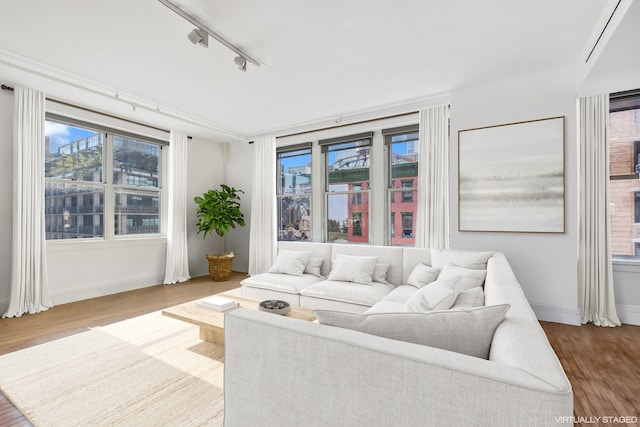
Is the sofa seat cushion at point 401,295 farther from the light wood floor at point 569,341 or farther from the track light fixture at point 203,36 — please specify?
the track light fixture at point 203,36

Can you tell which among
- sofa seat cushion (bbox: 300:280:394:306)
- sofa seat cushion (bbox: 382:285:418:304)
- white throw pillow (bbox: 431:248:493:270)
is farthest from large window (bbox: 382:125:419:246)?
sofa seat cushion (bbox: 382:285:418:304)

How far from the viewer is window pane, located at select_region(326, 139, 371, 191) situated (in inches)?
190

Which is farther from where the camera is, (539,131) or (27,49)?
(539,131)

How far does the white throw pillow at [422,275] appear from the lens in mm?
2951

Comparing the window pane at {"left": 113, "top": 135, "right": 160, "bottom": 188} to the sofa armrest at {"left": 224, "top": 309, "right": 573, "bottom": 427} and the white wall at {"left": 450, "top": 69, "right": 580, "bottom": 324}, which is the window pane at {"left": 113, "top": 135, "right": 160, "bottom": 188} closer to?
the sofa armrest at {"left": 224, "top": 309, "right": 573, "bottom": 427}

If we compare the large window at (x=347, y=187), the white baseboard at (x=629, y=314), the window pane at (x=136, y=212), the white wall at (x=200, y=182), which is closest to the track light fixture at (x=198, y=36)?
the large window at (x=347, y=187)

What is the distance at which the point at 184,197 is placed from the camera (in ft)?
17.4

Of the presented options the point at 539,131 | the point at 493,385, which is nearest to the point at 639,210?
the point at 539,131

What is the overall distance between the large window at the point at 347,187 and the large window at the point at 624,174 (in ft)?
9.41

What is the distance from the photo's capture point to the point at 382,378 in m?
0.87

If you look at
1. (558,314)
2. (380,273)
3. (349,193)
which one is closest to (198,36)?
(380,273)


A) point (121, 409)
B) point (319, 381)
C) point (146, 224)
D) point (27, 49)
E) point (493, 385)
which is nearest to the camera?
point (493, 385)

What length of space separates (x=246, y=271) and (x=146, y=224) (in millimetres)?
1990

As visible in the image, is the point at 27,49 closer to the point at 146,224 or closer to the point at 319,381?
the point at 146,224
